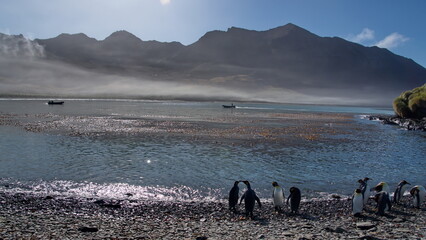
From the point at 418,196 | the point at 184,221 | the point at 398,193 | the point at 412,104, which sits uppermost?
the point at 412,104

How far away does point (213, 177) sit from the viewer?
17.1 meters

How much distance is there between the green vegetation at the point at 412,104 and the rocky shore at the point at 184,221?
52.6m

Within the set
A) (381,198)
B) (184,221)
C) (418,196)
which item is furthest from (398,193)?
(184,221)

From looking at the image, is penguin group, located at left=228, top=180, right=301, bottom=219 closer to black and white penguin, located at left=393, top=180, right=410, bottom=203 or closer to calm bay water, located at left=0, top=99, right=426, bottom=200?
calm bay water, located at left=0, top=99, right=426, bottom=200

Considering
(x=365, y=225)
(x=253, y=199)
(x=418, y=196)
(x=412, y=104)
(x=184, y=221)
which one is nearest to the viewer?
(x=365, y=225)

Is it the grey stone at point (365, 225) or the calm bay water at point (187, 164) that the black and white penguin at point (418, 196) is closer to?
the calm bay water at point (187, 164)

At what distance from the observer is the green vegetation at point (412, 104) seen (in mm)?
57094

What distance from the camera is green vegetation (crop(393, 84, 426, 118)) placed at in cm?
5709

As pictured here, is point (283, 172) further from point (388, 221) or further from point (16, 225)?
point (16, 225)

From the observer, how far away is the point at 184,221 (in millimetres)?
10461

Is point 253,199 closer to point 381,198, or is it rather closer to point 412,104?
point 381,198

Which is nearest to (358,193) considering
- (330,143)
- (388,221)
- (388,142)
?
(388,221)

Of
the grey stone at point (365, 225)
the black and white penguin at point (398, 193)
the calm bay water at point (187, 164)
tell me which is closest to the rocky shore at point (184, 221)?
the grey stone at point (365, 225)

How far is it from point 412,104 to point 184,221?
6131cm
